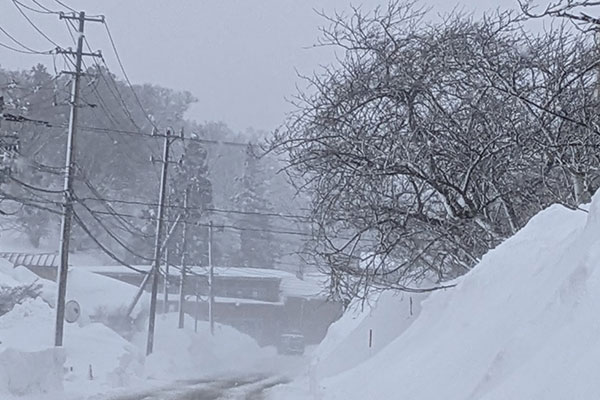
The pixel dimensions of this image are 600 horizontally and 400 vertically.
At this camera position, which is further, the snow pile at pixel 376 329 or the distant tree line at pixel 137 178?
the distant tree line at pixel 137 178

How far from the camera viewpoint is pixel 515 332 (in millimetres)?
5969

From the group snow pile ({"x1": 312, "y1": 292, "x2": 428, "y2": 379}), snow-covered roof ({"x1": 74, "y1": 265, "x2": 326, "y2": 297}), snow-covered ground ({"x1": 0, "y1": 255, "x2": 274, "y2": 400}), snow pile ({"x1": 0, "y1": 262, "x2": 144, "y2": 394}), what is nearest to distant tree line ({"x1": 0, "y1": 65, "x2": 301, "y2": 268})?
→ snow-covered roof ({"x1": 74, "y1": 265, "x2": 326, "y2": 297})

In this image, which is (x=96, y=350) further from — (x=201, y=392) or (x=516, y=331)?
(x=516, y=331)

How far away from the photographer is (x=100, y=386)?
2300 cm

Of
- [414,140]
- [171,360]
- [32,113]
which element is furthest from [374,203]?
[32,113]

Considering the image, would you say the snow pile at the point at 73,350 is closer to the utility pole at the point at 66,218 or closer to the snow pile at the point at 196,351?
the utility pole at the point at 66,218

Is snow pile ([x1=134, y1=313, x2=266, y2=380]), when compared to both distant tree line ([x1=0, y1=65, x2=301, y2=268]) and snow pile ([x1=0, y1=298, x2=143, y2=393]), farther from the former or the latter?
distant tree line ([x1=0, y1=65, x2=301, y2=268])

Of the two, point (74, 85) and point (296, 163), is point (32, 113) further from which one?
point (296, 163)

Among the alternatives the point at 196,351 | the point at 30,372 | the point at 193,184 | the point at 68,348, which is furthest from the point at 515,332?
the point at 193,184

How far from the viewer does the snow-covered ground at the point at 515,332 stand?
15.9ft

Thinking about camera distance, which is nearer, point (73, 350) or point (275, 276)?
→ point (73, 350)

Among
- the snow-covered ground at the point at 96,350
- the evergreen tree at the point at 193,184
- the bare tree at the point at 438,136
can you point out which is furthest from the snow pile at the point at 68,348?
the evergreen tree at the point at 193,184

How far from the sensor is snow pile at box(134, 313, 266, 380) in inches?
1389

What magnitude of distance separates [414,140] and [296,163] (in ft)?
5.19
